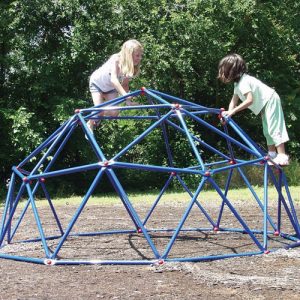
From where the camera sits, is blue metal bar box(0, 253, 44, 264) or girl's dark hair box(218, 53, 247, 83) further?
girl's dark hair box(218, 53, 247, 83)

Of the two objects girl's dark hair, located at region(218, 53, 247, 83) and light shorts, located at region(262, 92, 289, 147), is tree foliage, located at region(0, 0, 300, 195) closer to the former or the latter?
girl's dark hair, located at region(218, 53, 247, 83)

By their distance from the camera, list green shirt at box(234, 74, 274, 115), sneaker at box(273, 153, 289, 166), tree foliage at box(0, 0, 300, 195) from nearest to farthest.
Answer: sneaker at box(273, 153, 289, 166), green shirt at box(234, 74, 274, 115), tree foliage at box(0, 0, 300, 195)

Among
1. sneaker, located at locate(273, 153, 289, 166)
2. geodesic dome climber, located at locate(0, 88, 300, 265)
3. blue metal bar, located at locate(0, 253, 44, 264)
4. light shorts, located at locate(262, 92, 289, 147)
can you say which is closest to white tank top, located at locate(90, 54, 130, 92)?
geodesic dome climber, located at locate(0, 88, 300, 265)

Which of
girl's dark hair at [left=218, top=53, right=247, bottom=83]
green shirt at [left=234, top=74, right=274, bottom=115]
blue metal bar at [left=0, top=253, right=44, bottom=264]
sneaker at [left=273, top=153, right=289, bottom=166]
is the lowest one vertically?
sneaker at [left=273, top=153, right=289, bottom=166]

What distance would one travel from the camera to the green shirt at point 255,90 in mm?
5855

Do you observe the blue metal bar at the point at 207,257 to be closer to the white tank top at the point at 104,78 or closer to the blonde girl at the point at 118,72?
the blonde girl at the point at 118,72

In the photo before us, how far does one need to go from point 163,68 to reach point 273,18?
3626 mm

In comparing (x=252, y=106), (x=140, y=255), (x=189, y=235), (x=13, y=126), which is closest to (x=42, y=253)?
(x=140, y=255)

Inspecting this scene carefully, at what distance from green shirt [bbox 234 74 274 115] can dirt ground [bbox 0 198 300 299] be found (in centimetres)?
133

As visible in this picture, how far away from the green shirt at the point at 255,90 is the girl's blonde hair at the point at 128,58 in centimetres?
103

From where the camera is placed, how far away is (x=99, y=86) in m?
6.28

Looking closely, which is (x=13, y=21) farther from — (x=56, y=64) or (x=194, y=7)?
(x=194, y=7)

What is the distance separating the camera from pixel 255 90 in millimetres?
5910

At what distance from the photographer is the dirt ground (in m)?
3.65
